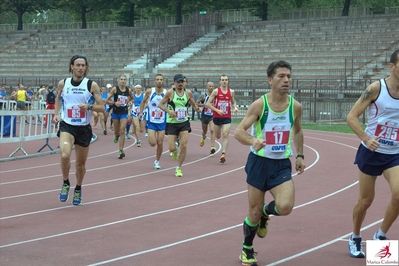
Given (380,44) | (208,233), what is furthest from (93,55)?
(208,233)

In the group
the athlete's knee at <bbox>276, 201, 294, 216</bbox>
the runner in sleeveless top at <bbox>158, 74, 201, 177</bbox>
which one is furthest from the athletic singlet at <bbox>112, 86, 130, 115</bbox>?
the athlete's knee at <bbox>276, 201, 294, 216</bbox>

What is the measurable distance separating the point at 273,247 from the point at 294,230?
102 cm

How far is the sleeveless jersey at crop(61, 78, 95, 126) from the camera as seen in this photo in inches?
422

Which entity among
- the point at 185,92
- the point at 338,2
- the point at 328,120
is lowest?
the point at 328,120

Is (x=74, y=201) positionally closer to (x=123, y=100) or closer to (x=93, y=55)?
(x=123, y=100)

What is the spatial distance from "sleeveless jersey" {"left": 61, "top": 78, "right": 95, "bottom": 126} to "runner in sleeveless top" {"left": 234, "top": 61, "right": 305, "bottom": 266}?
4268 mm

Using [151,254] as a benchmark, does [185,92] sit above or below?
above

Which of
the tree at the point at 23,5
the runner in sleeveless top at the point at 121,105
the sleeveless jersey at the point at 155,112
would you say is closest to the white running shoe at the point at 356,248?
the sleeveless jersey at the point at 155,112

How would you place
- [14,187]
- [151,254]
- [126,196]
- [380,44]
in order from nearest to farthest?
[151,254], [126,196], [14,187], [380,44]

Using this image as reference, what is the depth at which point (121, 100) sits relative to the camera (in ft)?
61.3

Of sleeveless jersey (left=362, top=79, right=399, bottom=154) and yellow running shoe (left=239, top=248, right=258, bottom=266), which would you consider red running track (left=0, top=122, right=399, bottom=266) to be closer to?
yellow running shoe (left=239, top=248, right=258, bottom=266)

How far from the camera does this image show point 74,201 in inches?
431

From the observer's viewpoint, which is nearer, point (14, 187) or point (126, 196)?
point (126, 196)

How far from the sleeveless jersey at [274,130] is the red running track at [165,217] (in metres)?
1.09
